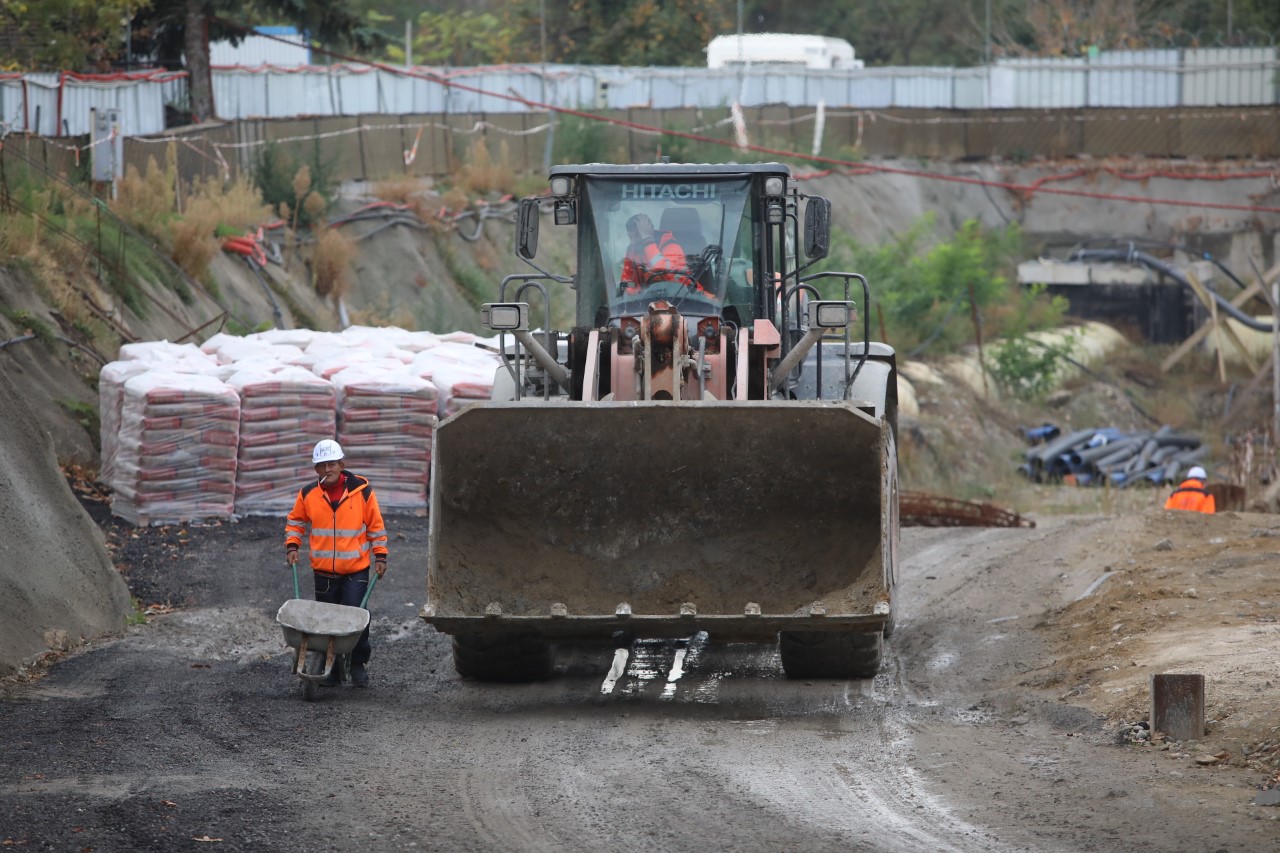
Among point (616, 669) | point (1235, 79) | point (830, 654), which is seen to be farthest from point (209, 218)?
point (1235, 79)

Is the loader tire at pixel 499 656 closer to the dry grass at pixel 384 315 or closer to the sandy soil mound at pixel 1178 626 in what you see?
the sandy soil mound at pixel 1178 626

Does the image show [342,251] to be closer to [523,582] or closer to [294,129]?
[294,129]

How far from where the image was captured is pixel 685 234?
11.3 m

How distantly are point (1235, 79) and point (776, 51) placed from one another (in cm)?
1270

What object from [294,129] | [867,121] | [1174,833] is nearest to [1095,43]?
[867,121]

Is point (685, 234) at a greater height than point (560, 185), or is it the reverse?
point (560, 185)

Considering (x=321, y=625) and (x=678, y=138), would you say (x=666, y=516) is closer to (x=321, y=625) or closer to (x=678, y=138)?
(x=321, y=625)

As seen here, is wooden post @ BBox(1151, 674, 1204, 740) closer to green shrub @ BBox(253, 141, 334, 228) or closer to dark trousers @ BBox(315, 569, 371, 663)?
dark trousers @ BBox(315, 569, 371, 663)

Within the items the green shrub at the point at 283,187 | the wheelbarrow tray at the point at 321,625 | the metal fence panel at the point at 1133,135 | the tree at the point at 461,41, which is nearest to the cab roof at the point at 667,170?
the wheelbarrow tray at the point at 321,625

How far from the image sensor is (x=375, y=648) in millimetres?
12000

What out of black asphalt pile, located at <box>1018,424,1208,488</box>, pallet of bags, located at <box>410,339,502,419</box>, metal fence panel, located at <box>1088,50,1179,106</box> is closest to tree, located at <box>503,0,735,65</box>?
metal fence panel, located at <box>1088,50,1179,106</box>

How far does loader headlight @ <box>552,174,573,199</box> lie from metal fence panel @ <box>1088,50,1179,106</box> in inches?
1551

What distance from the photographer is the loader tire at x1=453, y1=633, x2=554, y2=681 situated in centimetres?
1045

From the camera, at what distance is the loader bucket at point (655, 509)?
9.67m
